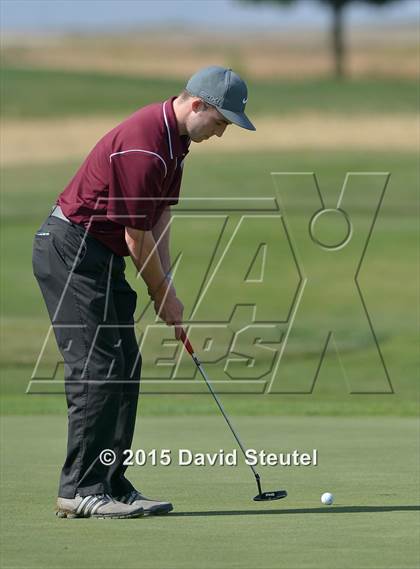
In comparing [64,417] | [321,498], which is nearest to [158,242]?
[321,498]

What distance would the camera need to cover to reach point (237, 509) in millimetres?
7008

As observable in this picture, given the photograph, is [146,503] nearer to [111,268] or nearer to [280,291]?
[111,268]

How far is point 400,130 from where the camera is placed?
42969 mm

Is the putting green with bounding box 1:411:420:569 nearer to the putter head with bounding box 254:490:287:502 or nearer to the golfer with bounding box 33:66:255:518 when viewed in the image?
the putter head with bounding box 254:490:287:502

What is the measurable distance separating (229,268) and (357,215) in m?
5.22

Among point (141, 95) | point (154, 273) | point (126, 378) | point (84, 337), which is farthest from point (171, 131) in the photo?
point (141, 95)

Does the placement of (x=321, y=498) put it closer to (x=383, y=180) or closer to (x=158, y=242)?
(x=158, y=242)

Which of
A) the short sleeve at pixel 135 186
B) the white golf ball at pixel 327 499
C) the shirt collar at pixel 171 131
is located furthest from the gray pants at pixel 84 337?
the white golf ball at pixel 327 499

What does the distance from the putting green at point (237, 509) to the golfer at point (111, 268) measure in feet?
0.97

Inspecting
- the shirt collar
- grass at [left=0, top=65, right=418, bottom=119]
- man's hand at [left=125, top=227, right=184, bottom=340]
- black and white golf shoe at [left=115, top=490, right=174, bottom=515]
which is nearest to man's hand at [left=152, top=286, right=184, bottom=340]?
man's hand at [left=125, top=227, right=184, bottom=340]

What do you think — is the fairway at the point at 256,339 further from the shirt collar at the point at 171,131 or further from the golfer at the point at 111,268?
the shirt collar at the point at 171,131

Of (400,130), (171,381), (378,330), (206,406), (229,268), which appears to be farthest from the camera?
(400,130)

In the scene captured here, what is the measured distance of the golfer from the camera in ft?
22.4

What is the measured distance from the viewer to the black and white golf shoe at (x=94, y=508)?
22.5ft
